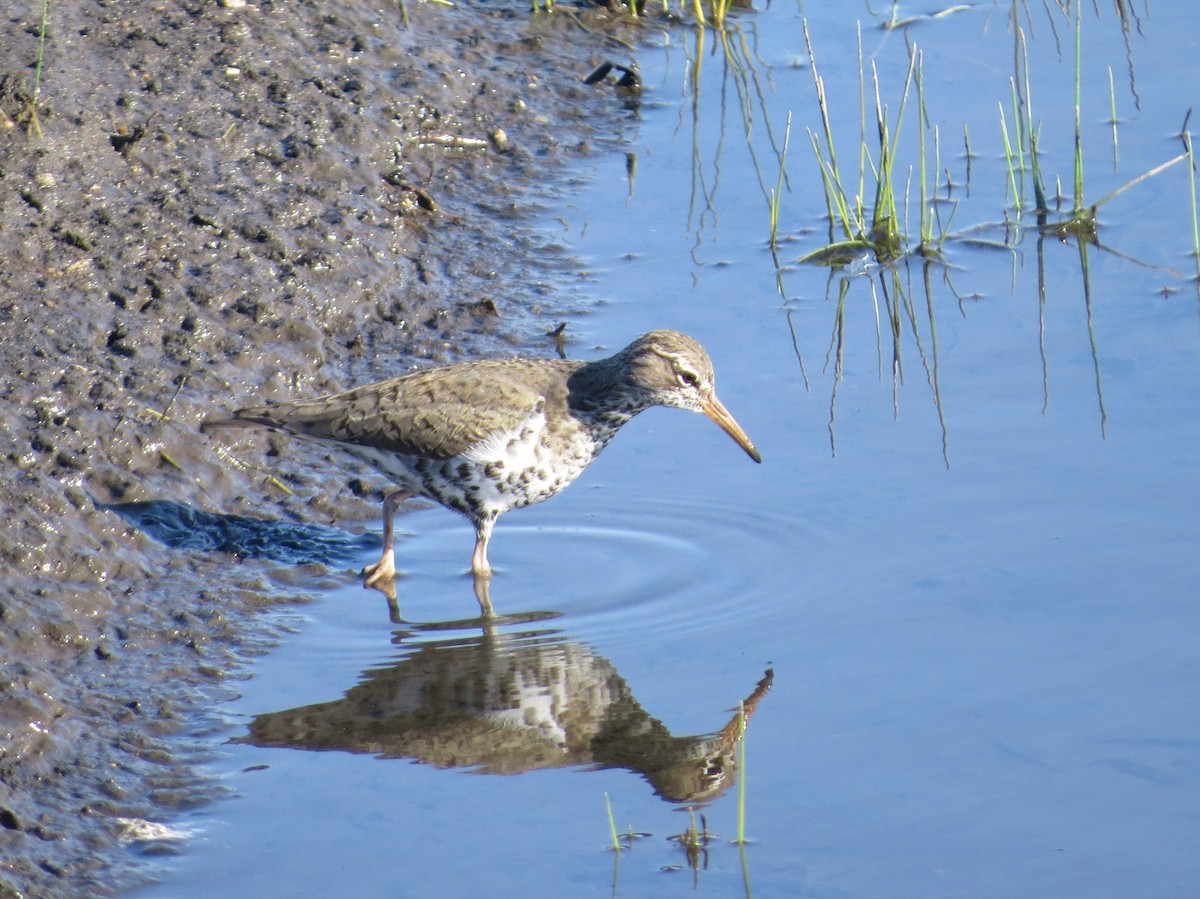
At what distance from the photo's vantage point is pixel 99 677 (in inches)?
262

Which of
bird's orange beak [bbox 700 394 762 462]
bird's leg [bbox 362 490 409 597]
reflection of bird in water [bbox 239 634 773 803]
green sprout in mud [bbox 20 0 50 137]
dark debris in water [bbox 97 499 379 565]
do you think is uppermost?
green sprout in mud [bbox 20 0 50 137]

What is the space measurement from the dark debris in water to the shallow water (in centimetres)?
31

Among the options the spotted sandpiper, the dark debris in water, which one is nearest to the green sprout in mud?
the spotted sandpiper

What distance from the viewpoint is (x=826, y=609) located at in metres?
7.16

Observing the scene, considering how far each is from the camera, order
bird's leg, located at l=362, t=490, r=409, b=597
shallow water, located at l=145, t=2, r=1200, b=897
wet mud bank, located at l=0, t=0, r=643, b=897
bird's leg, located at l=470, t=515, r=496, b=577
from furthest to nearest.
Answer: bird's leg, located at l=470, t=515, r=496, b=577, bird's leg, located at l=362, t=490, r=409, b=597, wet mud bank, located at l=0, t=0, r=643, b=897, shallow water, located at l=145, t=2, r=1200, b=897

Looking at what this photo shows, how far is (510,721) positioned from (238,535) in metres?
1.94

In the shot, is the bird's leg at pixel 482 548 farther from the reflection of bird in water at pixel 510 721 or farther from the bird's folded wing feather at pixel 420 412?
the reflection of bird in water at pixel 510 721

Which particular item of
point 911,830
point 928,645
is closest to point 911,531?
point 928,645

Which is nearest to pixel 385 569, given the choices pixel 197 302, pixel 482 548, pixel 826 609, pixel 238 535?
pixel 482 548

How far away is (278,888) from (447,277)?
5.13 meters

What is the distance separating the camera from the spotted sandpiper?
7.74m

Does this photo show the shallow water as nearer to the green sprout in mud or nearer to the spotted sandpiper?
the spotted sandpiper

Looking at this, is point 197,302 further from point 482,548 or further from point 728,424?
point 728,424

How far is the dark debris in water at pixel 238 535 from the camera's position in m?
7.65
